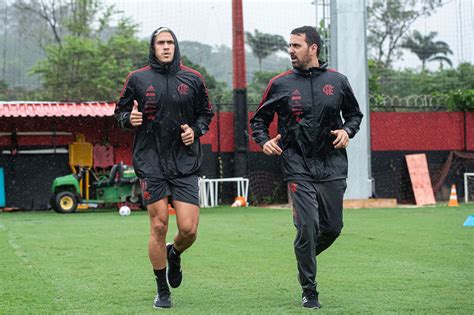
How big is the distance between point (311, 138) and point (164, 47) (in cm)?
139

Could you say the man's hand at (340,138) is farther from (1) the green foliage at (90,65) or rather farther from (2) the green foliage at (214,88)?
(1) the green foliage at (90,65)

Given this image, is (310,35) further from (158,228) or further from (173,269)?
(173,269)

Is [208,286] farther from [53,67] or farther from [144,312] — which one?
[53,67]

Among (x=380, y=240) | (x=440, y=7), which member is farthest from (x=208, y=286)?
(x=440, y=7)

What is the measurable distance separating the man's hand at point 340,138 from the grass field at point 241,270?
4.08 ft

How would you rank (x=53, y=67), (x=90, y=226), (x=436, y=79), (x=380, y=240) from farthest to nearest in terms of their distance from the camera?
(x=53, y=67) → (x=436, y=79) → (x=90, y=226) → (x=380, y=240)

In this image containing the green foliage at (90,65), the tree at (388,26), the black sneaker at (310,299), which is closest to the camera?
the black sneaker at (310,299)

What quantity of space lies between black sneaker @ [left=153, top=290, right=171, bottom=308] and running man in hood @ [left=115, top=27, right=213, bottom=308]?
0.08 ft

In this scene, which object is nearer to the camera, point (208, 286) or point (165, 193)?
point (165, 193)

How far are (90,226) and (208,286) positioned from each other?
844cm

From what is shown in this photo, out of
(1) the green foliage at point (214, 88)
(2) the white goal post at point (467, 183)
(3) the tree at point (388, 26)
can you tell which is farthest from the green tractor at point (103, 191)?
(3) the tree at point (388, 26)

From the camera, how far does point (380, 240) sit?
1322 cm

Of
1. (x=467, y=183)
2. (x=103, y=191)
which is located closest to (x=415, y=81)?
(x=467, y=183)

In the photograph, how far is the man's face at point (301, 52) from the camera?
766 centimetres
